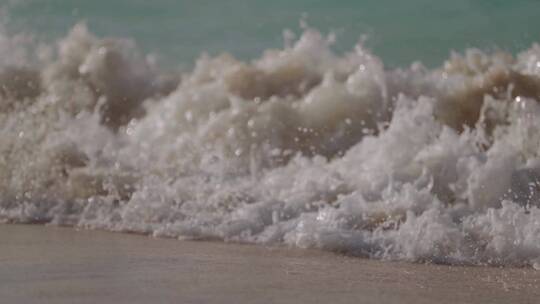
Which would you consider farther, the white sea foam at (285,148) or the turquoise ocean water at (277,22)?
the turquoise ocean water at (277,22)

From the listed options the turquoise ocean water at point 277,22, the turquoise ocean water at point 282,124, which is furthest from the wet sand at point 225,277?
the turquoise ocean water at point 277,22

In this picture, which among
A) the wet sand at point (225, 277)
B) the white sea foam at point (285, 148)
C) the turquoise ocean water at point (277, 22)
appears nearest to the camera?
the wet sand at point (225, 277)

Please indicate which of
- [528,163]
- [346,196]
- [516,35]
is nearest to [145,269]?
[346,196]

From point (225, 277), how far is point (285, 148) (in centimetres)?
294

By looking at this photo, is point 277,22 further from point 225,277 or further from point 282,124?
point 225,277

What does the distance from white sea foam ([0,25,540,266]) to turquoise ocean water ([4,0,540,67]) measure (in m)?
0.15

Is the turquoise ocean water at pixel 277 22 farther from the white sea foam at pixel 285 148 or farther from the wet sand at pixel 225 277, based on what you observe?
the wet sand at pixel 225 277

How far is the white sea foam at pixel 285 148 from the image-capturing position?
4.33 meters

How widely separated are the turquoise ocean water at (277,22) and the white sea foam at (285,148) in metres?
0.15

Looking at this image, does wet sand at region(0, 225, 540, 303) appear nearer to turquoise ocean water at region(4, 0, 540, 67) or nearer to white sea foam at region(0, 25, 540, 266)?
white sea foam at region(0, 25, 540, 266)

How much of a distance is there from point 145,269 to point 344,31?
4.02m

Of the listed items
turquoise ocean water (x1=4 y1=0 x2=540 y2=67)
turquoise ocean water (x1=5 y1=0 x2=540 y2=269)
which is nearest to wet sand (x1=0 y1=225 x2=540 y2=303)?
turquoise ocean water (x1=5 y1=0 x2=540 y2=269)

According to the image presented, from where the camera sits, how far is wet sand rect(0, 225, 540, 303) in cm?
271

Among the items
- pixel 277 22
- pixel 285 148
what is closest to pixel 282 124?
pixel 285 148
